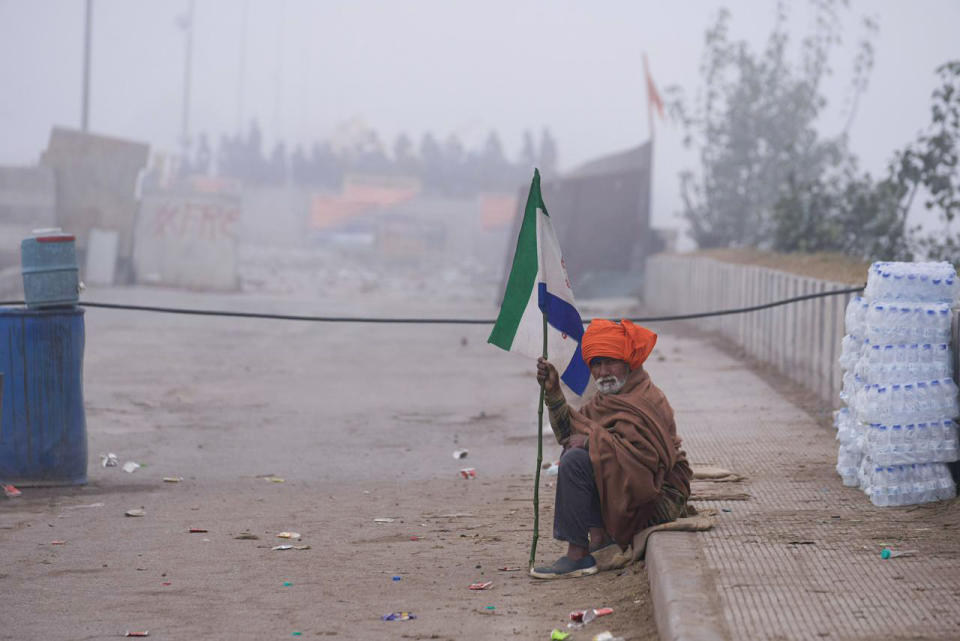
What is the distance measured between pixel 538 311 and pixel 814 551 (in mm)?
1646

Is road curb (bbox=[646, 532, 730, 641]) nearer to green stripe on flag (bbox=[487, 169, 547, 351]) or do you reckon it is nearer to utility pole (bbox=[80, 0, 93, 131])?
green stripe on flag (bbox=[487, 169, 547, 351])

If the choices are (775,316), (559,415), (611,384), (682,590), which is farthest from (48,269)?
(775,316)

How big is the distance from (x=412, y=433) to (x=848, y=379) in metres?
4.65

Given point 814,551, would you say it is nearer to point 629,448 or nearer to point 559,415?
point 629,448

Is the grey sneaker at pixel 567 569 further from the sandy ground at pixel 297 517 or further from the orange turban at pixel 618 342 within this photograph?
the orange turban at pixel 618 342

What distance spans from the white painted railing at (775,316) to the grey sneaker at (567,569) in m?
4.92

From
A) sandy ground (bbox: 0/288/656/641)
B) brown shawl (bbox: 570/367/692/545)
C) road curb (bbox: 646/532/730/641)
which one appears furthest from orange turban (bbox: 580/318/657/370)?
sandy ground (bbox: 0/288/656/641)

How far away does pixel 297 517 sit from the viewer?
6816 millimetres

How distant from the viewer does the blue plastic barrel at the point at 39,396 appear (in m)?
7.44

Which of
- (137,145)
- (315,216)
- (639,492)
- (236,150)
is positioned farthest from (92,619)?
(236,150)

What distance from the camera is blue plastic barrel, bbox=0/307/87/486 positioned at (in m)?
7.44

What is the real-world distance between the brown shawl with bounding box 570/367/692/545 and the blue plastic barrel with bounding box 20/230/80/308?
384cm

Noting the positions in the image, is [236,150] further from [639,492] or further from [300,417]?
[639,492]

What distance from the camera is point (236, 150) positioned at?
244 ft
